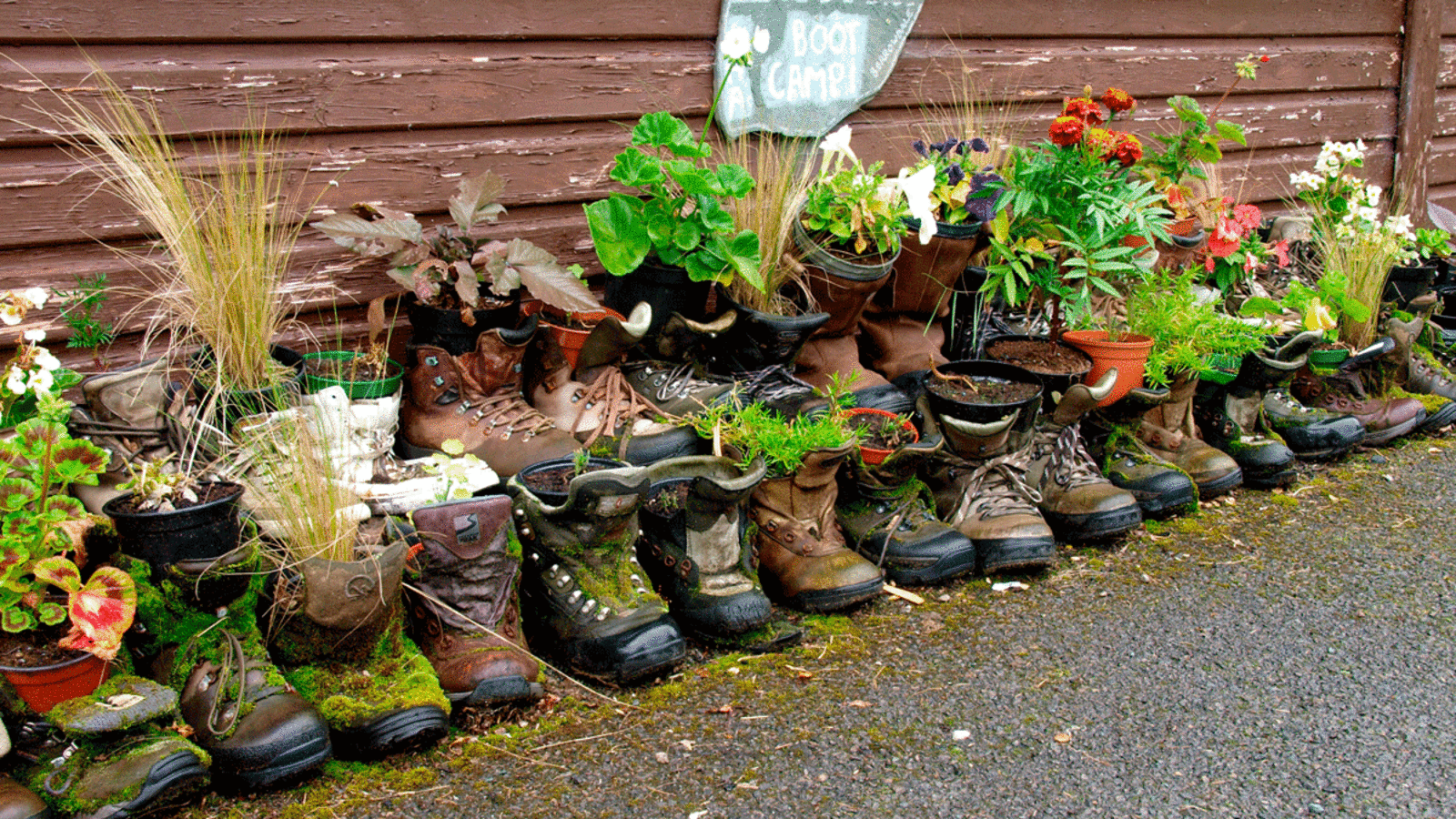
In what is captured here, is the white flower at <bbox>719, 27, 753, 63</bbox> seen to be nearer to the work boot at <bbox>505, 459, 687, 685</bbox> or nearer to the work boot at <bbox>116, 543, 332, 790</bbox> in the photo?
the work boot at <bbox>505, 459, 687, 685</bbox>

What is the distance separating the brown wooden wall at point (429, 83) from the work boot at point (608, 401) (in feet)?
2.25

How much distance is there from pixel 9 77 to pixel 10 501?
1.24m

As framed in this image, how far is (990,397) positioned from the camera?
2957mm

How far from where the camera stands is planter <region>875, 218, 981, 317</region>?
10.2 ft

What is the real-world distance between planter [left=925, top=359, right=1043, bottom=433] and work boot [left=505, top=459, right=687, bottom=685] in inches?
39.3

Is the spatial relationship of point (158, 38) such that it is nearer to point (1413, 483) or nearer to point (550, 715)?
point (550, 715)

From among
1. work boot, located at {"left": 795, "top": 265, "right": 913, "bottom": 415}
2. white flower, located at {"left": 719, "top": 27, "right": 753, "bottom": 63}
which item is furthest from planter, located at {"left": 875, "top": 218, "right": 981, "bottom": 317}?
white flower, located at {"left": 719, "top": 27, "right": 753, "bottom": 63}

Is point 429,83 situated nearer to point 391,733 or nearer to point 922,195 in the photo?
point 922,195

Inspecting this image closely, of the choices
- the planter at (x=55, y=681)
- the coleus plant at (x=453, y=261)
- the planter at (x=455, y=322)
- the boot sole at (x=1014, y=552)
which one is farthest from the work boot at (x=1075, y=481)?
the planter at (x=55, y=681)

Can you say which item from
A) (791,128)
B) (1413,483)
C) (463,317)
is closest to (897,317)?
(791,128)

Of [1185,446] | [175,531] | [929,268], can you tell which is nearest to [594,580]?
[175,531]

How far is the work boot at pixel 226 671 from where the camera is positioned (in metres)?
1.85

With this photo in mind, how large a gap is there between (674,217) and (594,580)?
1.04m

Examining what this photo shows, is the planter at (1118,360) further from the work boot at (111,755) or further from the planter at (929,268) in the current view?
the work boot at (111,755)
